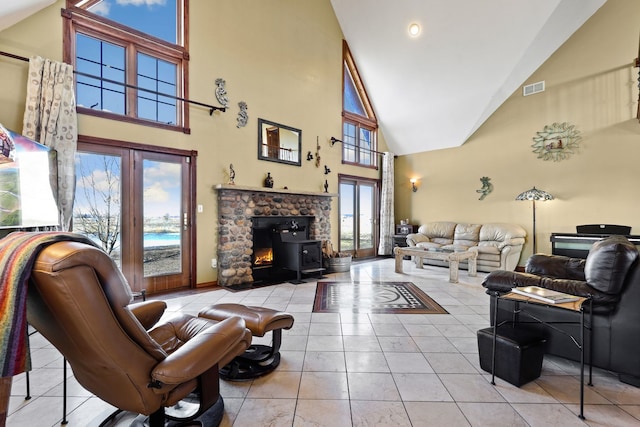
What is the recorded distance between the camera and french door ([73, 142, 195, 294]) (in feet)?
12.5

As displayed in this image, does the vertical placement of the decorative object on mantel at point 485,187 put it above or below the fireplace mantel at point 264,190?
above

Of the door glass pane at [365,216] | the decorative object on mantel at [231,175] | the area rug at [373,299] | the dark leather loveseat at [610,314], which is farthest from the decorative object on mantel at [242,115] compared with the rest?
the dark leather loveseat at [610,314]

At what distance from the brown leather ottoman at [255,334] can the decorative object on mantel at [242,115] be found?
11.9 ft

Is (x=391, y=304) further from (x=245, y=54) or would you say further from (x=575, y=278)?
(x=245, y=54)

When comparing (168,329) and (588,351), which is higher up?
(168,329)

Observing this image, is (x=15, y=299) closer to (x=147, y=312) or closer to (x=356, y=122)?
(x=147, y=312)

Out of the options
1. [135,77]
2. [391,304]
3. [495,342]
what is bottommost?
[391,304]

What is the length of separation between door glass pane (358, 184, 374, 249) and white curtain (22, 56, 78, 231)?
580 centimetres

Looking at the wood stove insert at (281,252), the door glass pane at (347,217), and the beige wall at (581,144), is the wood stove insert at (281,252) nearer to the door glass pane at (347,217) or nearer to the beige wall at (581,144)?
the door glass pane at (347,217)

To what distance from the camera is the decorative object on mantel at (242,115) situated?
5126mm

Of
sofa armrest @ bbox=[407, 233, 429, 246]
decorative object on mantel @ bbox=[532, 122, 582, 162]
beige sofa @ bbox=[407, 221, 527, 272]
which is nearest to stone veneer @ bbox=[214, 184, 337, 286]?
sofa armrest @ bbox=[407, 233, 429, 246]

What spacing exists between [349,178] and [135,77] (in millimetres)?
4742

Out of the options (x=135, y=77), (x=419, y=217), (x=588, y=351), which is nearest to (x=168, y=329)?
(x=588, y=351)

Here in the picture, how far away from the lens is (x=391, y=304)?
3869 mm
